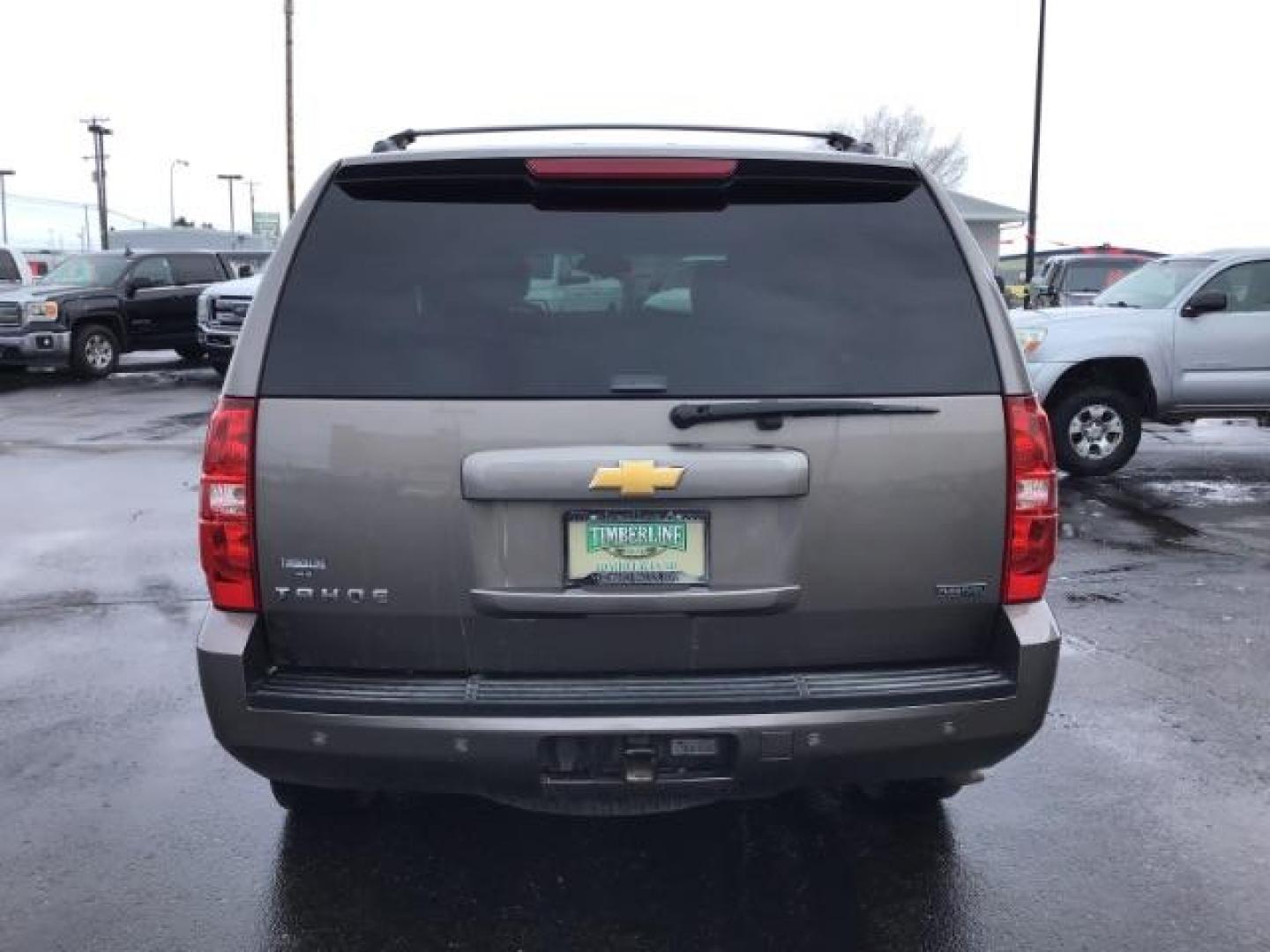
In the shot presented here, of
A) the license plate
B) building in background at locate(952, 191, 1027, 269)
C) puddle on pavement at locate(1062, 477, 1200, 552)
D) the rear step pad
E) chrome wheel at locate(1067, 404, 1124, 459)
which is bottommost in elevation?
puddle on pavement at locate(1062, 477, 1200, 552)

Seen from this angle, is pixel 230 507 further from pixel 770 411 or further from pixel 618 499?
pixel 770 411

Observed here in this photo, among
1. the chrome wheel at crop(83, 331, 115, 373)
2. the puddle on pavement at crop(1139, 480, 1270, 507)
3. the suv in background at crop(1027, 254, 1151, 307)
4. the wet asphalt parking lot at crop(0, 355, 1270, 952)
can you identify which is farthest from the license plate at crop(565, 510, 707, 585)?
the chrome wheel at crop(83, 331, 115, 373)

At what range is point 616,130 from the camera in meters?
3.71

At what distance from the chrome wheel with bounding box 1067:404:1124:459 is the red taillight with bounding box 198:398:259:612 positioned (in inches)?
335

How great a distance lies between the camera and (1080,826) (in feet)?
12.0

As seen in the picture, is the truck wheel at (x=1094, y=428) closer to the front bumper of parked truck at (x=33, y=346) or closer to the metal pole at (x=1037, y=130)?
the front bumper of parked truck at (x=33, y=346)

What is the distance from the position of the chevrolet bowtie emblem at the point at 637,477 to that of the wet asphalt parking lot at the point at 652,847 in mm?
1239

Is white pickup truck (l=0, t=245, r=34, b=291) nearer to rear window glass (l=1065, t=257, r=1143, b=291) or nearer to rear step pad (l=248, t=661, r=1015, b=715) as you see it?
rear window glass (l=1065, t=257, r=1143, b=291)

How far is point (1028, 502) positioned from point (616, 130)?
1807mm

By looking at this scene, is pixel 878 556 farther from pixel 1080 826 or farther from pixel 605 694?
pixel 1080 826

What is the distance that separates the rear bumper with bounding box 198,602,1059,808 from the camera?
2.64 metres

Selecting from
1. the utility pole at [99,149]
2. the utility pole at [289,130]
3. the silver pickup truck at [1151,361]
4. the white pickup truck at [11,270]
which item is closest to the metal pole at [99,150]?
the utility pole at [99,149]

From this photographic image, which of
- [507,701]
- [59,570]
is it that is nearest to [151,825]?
[507,701]

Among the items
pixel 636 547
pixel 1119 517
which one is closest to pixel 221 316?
pixel 1119 517
